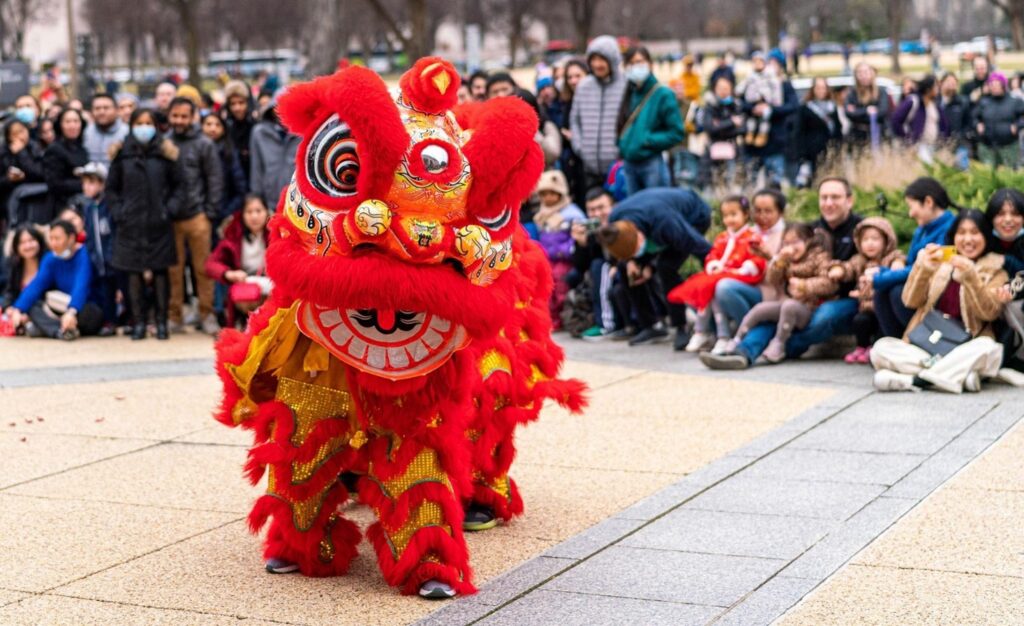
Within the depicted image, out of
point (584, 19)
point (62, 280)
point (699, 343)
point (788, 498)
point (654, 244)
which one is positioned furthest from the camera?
point (584, 19)

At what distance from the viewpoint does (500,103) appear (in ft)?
17.2

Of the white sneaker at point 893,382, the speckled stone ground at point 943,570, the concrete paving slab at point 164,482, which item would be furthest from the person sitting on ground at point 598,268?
the speckled stone ground at point 943,570

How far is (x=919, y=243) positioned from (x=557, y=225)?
3360 mm

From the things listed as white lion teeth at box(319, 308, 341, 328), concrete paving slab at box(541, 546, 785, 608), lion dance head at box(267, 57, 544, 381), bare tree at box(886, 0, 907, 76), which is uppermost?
bare tree at box(886, 0, 907, 76)

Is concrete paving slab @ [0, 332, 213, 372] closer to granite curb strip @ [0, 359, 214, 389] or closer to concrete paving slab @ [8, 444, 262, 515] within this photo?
granite curb strip @ [0, 359, 214, 389]

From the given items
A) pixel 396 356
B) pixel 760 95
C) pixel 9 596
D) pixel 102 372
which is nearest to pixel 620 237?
pixel 102 372

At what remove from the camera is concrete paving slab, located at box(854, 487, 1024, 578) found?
212 inches

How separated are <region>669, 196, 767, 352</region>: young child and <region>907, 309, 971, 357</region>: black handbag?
153cm

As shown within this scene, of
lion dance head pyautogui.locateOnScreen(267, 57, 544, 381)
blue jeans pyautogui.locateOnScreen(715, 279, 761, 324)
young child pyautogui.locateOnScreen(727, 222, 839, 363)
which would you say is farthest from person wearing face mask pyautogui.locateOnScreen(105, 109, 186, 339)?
lion dance head pyautogui.locateOnScreen(267, 57, 544, 381)

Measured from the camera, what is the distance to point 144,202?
1199cm

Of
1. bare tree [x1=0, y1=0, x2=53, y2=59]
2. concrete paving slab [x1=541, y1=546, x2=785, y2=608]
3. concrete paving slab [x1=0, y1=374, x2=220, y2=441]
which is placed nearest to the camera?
concrete paving slab [x1=541, y1=546, x2=785, y2=608]

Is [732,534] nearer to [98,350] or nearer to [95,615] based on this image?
[95,615]

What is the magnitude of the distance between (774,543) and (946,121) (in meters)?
14.3

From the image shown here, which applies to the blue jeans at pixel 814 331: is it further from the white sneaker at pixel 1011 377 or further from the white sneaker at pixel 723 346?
the white sneaker at pixel 1011 377
